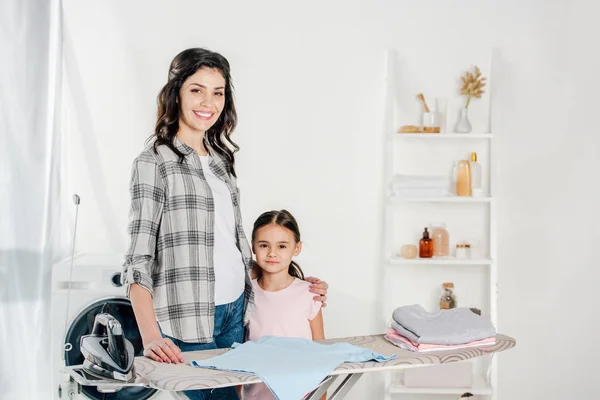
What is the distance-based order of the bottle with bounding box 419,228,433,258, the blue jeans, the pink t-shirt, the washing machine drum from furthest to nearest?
1. the bottle with bounding box 419,228,433,258
2. the washing machine drum
3. the pink t-shirt
4. the blue jeans

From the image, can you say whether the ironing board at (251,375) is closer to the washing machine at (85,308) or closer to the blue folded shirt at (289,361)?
the blue folded shirt at (289,361)

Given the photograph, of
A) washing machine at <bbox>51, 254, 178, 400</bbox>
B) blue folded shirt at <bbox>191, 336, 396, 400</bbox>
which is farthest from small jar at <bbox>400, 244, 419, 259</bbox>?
blue folded shirt at <bbox>191, 336, 396, 400</bbox>

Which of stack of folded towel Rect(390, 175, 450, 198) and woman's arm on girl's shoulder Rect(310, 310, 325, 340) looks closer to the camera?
woman's arm on girl's shoulder Rect(310, 310, 325, 340)

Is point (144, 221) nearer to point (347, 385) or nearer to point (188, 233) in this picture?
point (188, 233)

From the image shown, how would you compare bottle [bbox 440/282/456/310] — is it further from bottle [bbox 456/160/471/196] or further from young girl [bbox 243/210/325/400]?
young girl [bbox 243/210/325/400]

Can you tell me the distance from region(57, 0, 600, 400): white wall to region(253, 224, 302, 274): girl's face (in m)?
1.00

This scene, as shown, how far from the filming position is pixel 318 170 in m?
3.49

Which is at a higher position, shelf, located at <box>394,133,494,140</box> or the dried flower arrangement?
the dried flower arrangement

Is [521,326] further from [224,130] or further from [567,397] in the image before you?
[224,130]

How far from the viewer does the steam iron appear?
1588 mm

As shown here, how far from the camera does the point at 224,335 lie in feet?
6.70

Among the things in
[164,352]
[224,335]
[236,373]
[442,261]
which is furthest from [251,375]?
[442,261]

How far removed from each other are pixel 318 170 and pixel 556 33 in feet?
4.34

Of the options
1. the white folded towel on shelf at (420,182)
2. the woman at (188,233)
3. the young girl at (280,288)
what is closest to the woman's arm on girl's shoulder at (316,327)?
the young girl at (280,288)
